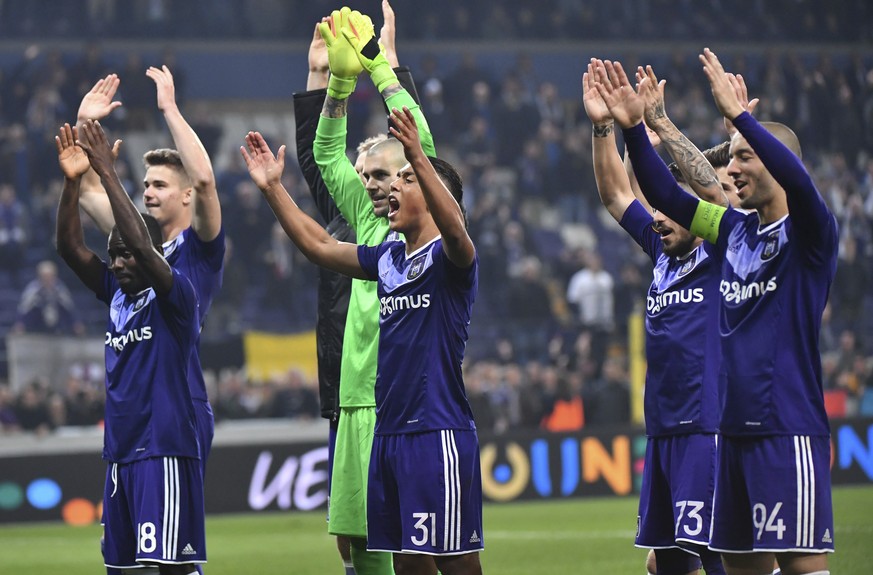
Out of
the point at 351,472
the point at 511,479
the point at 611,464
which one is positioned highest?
the point at 351,472

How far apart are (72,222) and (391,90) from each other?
1492 mm

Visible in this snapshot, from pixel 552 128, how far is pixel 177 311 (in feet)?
55.7

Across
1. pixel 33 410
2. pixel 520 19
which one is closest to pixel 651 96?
pixel 33 410

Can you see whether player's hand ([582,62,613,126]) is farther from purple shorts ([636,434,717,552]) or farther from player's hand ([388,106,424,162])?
purple shorts ([636,434,717,552])

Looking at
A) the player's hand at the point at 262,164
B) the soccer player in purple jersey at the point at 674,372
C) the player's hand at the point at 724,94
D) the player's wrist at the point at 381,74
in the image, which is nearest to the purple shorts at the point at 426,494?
the soccer player in purple jersey at the point at 674,372

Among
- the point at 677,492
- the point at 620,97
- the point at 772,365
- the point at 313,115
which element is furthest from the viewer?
the point at 313,115

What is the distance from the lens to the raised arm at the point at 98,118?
6.08 m

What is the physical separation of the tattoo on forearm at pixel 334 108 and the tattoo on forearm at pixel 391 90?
23 cm

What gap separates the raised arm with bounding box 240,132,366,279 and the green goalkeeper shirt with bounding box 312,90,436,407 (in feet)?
1.60

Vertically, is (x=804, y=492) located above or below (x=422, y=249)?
below

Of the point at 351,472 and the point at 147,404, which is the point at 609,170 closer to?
the point at 351,472

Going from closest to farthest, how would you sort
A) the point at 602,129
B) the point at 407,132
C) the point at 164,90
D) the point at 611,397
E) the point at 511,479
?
the point at 407,132 < the point at 602,129 < the point at 164,90 < the point at 511,479 < the point at 611,397

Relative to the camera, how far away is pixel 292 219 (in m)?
5.25

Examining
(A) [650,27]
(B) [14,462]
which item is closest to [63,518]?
(B) [14,462]
